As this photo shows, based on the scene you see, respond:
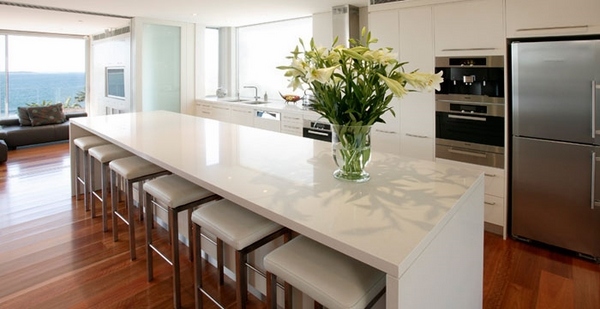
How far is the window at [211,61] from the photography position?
7000 mm

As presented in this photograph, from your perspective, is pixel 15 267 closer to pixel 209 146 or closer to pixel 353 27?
pixel 209 146

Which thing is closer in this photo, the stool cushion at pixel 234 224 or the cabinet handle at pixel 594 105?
the stool cushion at pixel 234 224

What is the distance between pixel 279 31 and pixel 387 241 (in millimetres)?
5522

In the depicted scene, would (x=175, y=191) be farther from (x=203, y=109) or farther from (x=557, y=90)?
(x=203, y=109)

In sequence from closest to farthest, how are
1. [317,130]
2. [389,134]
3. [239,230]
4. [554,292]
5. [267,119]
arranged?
[239,230] < [554,292] < [389,134] < [317,130] < [267,119]

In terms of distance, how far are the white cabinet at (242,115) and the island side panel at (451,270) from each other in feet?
14.1

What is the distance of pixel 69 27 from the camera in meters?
6.94

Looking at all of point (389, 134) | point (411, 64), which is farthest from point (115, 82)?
point (411, 64)

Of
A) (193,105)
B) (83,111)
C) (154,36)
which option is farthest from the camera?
(83,111)

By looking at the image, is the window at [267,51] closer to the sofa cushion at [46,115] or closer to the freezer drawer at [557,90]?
the freezer drawer at [557,90]

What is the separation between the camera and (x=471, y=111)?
3.30 meters

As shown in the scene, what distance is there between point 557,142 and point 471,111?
70cm

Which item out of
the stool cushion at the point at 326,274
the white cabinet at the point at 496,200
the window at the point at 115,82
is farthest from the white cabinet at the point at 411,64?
the window at the point at 115,82

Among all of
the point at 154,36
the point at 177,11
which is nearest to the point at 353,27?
the point at 177,11
